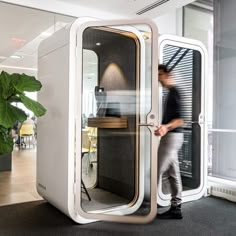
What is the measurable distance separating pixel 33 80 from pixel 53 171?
119cm

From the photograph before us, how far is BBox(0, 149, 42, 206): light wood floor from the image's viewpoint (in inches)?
169

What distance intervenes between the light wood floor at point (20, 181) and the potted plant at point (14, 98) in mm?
1493

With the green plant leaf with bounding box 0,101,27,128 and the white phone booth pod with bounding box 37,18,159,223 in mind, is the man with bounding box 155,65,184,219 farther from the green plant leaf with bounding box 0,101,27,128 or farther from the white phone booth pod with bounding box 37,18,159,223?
the green plant leaf with bounding box 0,101,27,128

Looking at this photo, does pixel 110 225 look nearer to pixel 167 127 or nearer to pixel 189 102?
pixel 167 127

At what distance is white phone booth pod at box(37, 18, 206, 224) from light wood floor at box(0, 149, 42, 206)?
57 cm

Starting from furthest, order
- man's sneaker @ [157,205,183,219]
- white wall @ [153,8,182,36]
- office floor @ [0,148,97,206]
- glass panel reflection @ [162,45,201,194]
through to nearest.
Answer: white wall @ [153,8,182,36]
glass panel reflection @ [162,45,201,194]
office floor @ [0,148,97,206]
man's sneaker @ [157,205,183,219]

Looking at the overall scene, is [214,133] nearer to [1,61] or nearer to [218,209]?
[218,209]

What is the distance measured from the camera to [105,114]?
4020 mm

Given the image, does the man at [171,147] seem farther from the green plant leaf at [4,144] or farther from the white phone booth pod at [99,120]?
the green plant leaf at [4,144]

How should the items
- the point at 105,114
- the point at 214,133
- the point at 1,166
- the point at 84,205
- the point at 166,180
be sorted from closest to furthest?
the point at 84,205
the point at 166,180
the point at 105,114
the point at 214,133
the point at 1,166

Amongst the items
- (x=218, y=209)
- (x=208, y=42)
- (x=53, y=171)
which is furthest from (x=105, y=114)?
(x=208, y=42)

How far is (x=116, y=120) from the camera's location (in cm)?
405

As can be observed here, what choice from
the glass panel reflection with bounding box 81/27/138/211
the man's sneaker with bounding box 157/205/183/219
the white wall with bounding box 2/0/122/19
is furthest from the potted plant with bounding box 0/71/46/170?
the white wall with bounding box 2/0/122/19

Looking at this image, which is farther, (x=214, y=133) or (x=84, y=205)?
(x=214, y=133)
